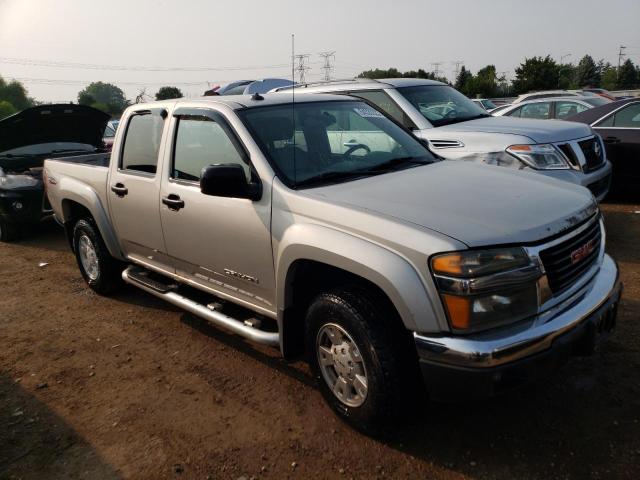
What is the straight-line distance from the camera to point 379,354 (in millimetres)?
2582

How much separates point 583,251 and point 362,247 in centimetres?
124

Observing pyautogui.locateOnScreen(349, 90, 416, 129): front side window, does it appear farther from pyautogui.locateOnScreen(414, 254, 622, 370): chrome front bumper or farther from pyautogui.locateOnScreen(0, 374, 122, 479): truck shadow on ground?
pyautogui.locateOnScreen(0, 374, 122, 479): truck shadow on ground

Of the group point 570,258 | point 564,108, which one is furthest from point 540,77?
point 570,258

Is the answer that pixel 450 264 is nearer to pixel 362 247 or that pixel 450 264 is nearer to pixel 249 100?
pixel 362 247

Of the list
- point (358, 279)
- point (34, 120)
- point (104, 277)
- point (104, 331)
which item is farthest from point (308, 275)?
point (34, 120)

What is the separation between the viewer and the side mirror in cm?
297

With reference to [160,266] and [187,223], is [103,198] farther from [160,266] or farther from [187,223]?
[187,223]

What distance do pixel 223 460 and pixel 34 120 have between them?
6.45m

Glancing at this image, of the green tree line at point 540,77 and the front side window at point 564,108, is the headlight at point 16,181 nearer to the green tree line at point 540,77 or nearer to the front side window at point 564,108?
the front side window at point 564,108

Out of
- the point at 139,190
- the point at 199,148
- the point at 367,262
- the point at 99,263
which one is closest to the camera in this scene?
the point at 367,262

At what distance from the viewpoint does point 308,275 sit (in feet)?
10.1

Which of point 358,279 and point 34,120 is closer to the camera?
point 358,279

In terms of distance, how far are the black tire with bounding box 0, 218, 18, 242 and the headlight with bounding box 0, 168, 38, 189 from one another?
1.92 ft

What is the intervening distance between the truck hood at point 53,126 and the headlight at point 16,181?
44 cm
